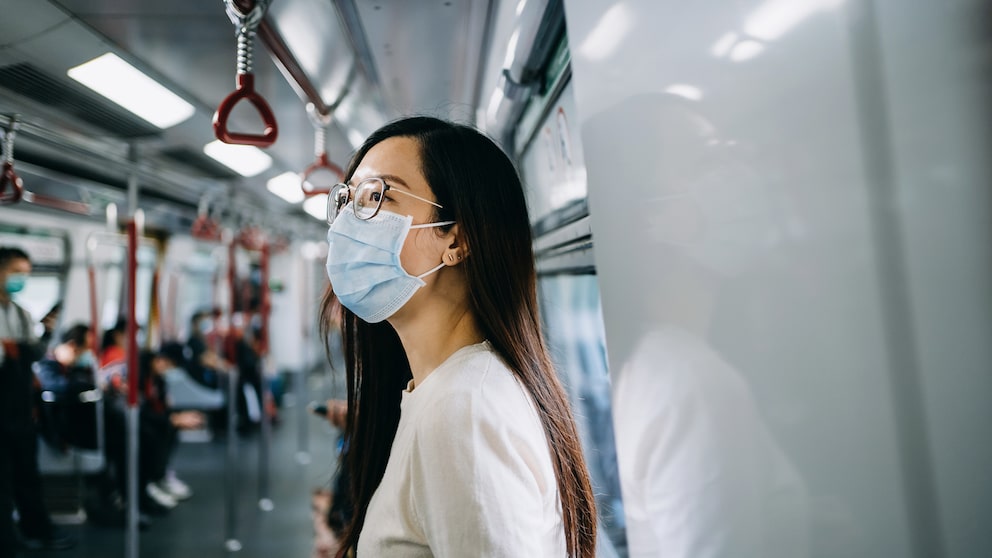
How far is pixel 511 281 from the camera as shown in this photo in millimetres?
900

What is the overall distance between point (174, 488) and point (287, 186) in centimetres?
295

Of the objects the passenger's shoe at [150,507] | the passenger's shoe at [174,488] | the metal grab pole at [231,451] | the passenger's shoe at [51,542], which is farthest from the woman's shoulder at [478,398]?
the passenger's shoe at [174,488]

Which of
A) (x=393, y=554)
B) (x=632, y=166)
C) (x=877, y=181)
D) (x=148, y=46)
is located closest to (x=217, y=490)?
(x=148, y=46)

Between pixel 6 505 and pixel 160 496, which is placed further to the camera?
pixel 160 496

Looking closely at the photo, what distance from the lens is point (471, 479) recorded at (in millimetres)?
662

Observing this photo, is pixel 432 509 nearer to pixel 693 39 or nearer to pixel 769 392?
pixel 769 392

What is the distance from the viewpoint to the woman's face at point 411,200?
92 cm

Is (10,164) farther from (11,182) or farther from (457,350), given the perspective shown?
(457,350)

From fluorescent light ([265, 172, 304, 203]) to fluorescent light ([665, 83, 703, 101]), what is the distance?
11.7ft

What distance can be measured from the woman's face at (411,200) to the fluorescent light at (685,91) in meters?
0.43

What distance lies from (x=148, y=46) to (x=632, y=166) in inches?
75.0

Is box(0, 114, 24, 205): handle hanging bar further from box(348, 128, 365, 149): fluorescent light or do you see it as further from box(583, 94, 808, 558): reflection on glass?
box(583, 94, 808, 558): reflection on glass

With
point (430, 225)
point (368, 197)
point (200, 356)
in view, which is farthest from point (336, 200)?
point (200, 356)

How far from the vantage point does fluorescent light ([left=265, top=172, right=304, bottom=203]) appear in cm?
400
